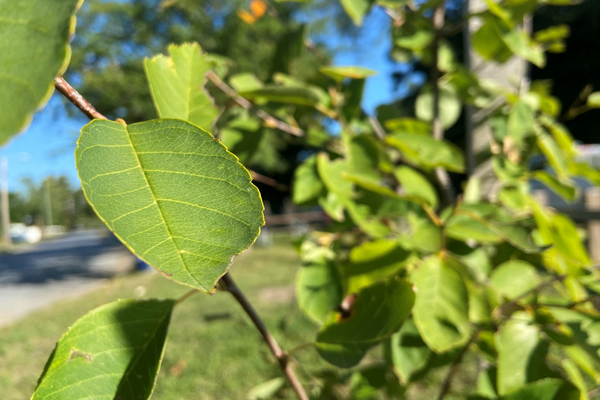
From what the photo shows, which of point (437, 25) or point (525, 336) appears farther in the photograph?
point (437, 25)

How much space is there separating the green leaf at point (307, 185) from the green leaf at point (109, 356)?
47 centimetres

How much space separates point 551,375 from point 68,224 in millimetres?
40632

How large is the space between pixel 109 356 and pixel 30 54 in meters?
0.24

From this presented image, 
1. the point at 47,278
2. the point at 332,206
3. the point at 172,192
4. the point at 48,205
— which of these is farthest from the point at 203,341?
the point at 48,205

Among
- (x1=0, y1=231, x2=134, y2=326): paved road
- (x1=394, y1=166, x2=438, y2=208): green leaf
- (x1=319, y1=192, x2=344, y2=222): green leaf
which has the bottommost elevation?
(x1=0, y1=231, x2=134, y2=326): paved road

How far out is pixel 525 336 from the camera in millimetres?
587

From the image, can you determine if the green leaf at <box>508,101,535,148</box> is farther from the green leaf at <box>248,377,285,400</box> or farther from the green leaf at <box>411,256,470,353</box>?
the green leaf at <box>248,377,285,400</box>

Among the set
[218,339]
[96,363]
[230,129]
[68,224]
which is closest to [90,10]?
[218,339]

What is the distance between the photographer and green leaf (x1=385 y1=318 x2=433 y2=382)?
0.61 m

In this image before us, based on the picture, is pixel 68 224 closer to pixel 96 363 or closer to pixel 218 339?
pixel 218 339

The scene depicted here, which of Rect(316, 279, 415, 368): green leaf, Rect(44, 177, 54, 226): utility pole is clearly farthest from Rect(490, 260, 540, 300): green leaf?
Rect(44, 177, 54, 226): utility pole

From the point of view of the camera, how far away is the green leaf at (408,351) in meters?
0.61

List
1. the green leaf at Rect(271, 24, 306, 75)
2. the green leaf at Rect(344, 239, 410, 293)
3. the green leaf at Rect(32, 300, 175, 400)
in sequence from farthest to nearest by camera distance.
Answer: the green leaf at Rect(271, 24, 306, 75) → the green leaf at Rect(344, 239, 410, 293) → the green leaf at Rect(32, 300, 175, 400)

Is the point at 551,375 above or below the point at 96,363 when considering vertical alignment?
below
